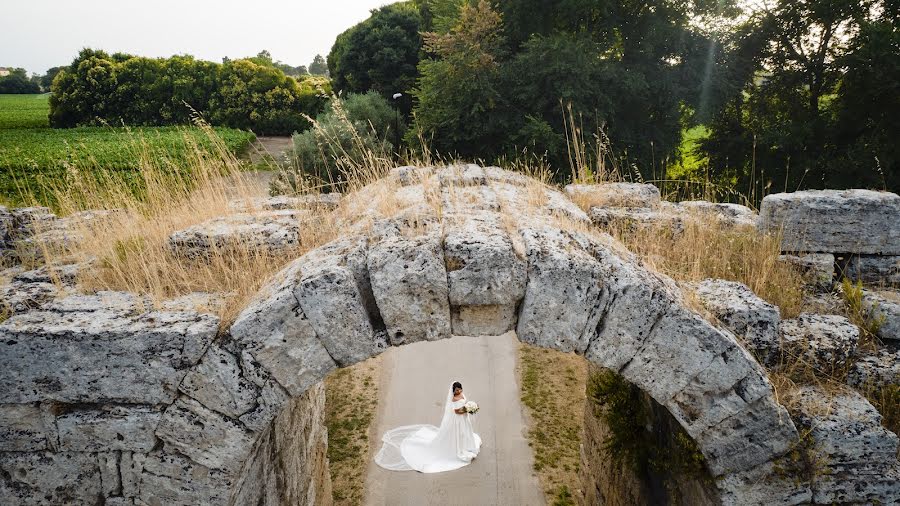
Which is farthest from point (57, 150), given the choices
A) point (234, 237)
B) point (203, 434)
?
point (203, 434)

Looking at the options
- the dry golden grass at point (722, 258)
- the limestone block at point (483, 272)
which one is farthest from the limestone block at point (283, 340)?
the dry golden grass at point (722, 258)

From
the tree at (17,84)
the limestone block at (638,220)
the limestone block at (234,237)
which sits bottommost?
the limestone block at (638,220)

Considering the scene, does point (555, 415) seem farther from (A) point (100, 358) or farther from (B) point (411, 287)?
(A) point (100, 358)

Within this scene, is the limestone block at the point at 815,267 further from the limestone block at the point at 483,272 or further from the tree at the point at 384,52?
the tree at the point at 384,52

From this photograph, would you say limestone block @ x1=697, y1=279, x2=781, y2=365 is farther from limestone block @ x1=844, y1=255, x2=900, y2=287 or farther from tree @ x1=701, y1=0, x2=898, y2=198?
tree @ x1=701, y1=0, x2=898, y2=198

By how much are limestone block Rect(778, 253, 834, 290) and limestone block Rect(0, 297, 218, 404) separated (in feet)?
14.6

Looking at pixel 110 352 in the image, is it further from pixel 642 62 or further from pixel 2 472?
pixel 642 62

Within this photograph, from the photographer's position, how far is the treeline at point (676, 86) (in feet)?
45.5

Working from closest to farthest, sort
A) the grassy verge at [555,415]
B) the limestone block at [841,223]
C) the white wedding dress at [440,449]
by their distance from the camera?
the limestone block at [841,223]
the grassy verge at [555,415]
the white wedding dress at [440,449]

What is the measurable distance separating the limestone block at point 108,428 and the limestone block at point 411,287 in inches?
60.4

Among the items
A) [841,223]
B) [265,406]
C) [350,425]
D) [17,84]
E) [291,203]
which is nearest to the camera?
Result: [265,406]

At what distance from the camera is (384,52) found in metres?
26.1

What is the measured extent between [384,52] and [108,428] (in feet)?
82.5

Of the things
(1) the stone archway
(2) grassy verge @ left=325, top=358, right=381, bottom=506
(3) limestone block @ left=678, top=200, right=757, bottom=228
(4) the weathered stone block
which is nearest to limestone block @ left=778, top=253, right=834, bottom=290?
(3) limestone block @ left=678, top=200, right=757, bottom=228
